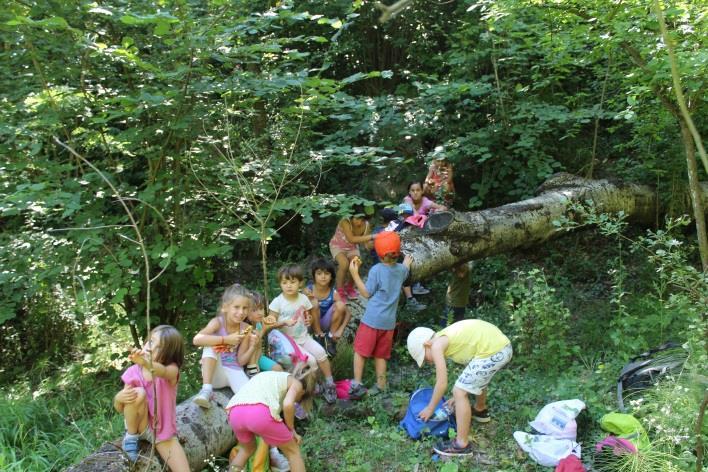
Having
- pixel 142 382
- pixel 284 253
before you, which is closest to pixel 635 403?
pixel 142 382

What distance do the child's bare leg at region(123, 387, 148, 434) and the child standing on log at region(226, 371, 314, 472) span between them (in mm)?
479

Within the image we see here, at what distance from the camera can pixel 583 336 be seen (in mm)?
5344

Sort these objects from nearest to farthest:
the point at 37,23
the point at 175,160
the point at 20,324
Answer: the point at 37,23, the point at 175,160, the point at 20,324

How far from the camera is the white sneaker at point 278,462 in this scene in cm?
364

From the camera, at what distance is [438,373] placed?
12.3 ft

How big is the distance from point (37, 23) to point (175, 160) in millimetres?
1701

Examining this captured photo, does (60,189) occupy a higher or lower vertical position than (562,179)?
higher

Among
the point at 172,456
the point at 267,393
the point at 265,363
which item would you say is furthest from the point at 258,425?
the point at 265,363

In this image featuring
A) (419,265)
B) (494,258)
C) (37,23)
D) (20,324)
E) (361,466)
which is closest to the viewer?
(37,23)

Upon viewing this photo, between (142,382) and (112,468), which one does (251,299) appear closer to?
(142,382)

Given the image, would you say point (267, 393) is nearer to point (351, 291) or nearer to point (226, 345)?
point (226, 345)

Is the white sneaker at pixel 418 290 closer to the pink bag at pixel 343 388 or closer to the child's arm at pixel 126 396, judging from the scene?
the pink bag at pixel 343 388

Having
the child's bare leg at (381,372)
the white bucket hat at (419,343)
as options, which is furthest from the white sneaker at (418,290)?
the white bucket hat at (419,343)

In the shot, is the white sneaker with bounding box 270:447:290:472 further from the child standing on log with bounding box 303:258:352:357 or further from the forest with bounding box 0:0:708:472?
the child standing on log with bounding box 303:258:352:357
